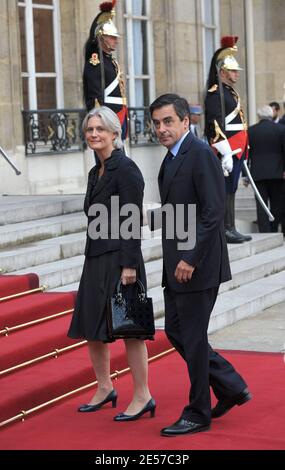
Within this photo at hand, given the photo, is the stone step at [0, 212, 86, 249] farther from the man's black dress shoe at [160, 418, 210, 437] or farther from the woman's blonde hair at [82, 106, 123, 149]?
the man's black dress shoe at [160, 418, 210, 437]

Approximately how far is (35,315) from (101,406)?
1.66m

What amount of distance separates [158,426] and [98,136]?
158 centimetres

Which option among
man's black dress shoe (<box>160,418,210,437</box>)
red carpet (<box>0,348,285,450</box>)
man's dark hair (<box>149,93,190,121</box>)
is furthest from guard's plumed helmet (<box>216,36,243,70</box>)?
man's black dress shoe (<box>160,418,210,437</box>)

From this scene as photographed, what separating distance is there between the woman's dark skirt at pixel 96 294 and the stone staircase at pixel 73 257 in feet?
8.19

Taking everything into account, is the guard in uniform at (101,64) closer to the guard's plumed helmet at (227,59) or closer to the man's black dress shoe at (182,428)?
Result: the guard's plumed helmet at (227,59)

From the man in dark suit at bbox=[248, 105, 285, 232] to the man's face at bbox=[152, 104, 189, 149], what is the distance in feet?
24.0

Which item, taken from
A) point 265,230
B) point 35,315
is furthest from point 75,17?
point 35,315

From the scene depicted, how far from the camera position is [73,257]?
32.4 feet

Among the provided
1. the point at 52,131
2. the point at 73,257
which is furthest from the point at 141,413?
the point at 52,131

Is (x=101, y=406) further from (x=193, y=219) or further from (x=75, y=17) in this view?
(x=75, y=17)

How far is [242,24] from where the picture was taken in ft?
61.8

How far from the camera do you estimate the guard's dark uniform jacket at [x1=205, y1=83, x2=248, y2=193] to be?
11000mm

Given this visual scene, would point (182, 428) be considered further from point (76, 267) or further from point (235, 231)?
point (235, 231)

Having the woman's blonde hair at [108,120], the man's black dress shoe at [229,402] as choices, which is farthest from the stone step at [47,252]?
the man's black dress shoe at [229,402]
